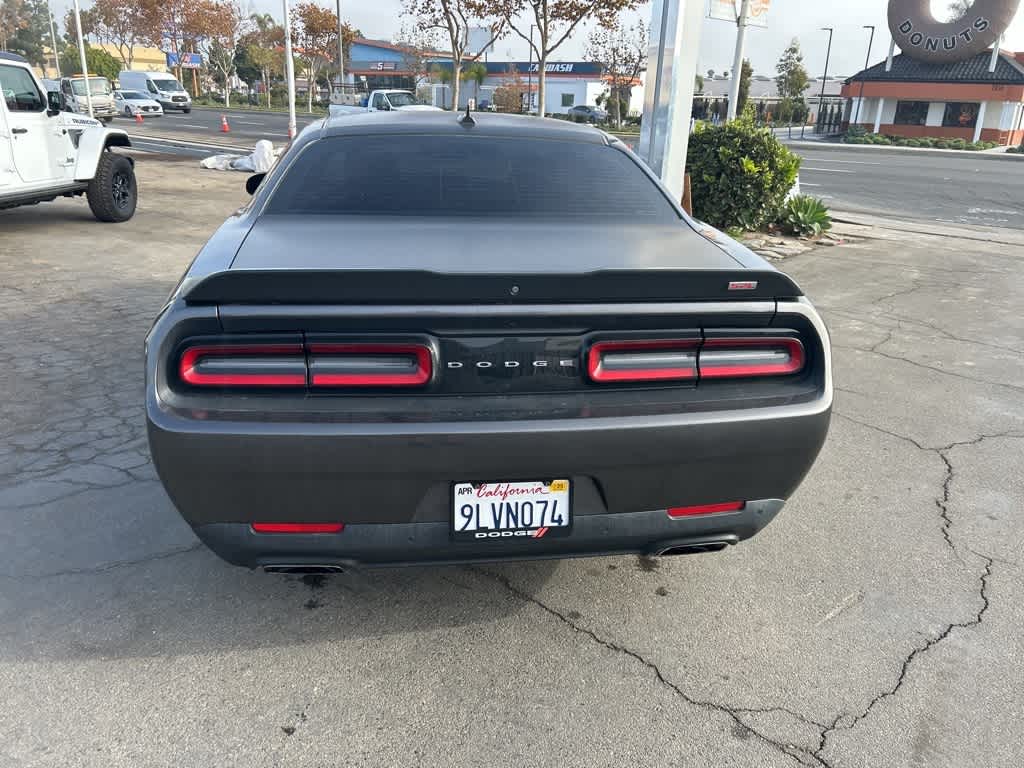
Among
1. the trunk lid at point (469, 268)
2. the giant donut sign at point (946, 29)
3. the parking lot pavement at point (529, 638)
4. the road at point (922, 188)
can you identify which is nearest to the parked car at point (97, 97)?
the road at point (922, 188)

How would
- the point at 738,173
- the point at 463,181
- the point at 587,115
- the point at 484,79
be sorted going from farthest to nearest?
the point at 484,79, the point at 587,115, the point at 738,173, the point at 463,181

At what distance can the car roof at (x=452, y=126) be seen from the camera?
11.6 feet

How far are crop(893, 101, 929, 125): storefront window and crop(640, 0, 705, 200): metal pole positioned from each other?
47355mm

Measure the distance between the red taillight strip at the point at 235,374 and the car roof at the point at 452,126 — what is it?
5.51ft

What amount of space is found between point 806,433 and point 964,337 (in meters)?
5.08

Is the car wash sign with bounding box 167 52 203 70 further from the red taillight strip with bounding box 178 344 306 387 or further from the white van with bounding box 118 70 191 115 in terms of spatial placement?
the red taillight strip with bounding box 178 344 306 387

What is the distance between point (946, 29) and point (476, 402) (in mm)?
57090

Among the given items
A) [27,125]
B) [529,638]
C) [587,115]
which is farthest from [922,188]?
[587,115]

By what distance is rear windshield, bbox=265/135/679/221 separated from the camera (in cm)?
318

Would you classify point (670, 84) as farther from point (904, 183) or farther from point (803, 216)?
point (904, 183)

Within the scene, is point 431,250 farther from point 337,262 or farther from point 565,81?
point 565,81

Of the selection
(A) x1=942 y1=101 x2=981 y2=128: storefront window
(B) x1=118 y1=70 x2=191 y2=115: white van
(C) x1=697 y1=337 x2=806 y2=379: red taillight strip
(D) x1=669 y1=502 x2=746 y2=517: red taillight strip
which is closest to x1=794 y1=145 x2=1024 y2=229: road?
(C) x1=697 y1=337 x2=806 y2=379: red taillight strip

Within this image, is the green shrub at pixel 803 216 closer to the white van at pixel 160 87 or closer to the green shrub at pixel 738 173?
the green shrub at pixel 738 173

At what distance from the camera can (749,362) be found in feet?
7.86
